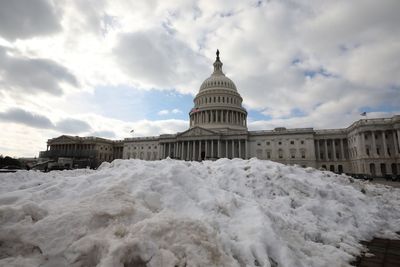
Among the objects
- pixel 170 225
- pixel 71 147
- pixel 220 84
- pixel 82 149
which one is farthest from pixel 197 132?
pixel 170 225

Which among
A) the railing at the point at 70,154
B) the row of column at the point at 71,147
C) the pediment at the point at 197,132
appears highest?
the pediment at the point at 197,132

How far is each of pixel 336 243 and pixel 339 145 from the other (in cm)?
7374

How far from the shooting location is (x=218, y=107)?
8038 cm

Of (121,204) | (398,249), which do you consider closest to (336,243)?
(398,249)

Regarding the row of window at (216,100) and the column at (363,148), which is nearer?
the column at (363,148)

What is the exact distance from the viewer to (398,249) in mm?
6344

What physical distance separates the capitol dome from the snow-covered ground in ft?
227

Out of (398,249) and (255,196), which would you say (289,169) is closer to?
(255,196)

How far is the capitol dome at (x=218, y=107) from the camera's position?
80562 mm

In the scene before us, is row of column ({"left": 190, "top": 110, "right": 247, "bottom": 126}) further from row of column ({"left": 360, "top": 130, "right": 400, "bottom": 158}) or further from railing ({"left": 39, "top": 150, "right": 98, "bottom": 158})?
railing ({"left": 39, "top": 150, "right": 98, "bottom": 158})

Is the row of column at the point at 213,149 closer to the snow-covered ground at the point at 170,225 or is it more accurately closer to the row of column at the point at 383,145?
the row of column at the point at 383,145

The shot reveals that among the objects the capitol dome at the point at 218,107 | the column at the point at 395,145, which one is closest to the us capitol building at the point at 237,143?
the capitol dome at the point at 218,107

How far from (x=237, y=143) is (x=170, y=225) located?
69.1m

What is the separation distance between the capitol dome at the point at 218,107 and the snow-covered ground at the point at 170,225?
6929 cm
